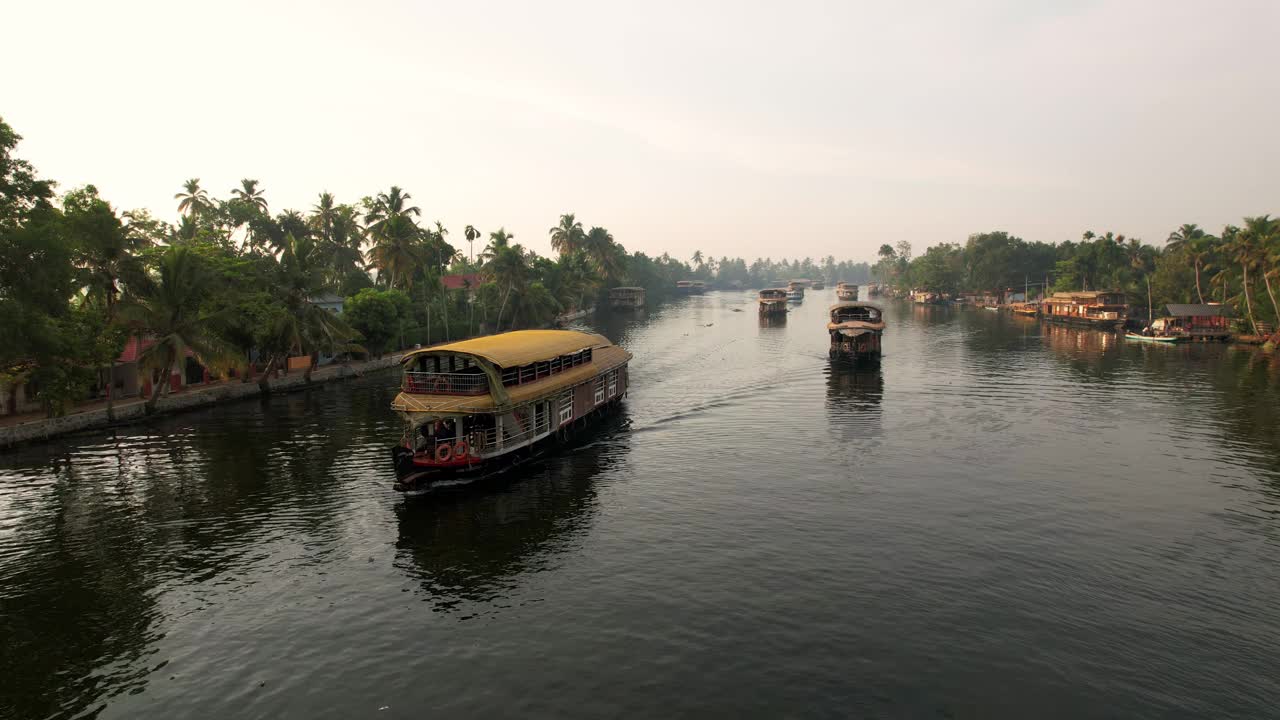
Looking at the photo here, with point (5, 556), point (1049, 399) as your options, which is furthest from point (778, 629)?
point (1049, 399)

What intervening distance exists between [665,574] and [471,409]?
12.4 metres

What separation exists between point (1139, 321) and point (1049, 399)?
263 feet

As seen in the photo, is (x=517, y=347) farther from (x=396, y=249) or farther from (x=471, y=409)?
(x=396, y=249)

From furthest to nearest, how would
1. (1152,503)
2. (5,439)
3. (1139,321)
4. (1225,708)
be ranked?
(1139,321) → (5,439) → (1152,503) → (1225,708)

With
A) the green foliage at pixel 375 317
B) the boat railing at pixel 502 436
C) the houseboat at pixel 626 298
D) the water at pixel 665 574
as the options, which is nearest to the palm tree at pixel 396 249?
the green foliage at pixel 375 317

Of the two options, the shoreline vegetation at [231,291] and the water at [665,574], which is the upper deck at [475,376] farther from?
the shoreline vegetation at [231,291]

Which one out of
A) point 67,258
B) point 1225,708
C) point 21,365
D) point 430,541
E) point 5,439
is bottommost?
point 1225,708

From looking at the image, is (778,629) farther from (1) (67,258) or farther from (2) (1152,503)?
(1) (67,258)

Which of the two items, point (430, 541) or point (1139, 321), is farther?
point (1139, 321)

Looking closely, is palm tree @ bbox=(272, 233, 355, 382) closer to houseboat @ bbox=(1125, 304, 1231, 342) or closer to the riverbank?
the riverbank

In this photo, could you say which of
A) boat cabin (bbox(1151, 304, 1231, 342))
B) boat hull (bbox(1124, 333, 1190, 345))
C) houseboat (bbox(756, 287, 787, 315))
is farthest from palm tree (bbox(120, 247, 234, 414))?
houseboat (bbox(756, 287, 787, 315))

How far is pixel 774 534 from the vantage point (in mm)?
28062

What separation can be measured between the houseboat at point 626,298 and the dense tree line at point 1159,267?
3632 inches

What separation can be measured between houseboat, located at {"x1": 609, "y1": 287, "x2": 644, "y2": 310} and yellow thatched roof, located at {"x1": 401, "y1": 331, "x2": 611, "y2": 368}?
426 ft
